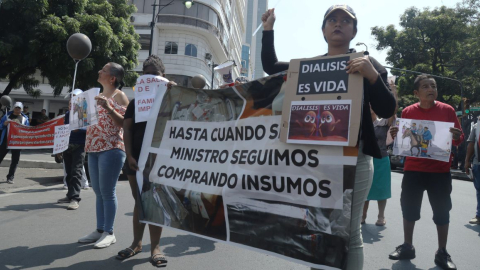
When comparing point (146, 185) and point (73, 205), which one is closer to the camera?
point (146, 185)

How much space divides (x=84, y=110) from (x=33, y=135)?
15.9 feet

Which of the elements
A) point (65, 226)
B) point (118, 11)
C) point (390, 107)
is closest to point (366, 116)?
point (390, 107)

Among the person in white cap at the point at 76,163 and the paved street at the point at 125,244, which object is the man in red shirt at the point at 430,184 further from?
the person in white cap at the point at 76,163

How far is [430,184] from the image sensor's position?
12.4 feet

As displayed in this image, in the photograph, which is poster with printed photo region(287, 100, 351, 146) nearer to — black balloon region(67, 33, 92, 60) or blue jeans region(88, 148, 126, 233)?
blue jeans region(88, 148, 126, 233)

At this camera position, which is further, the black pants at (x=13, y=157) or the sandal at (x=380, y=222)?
the black pants at (x=13, y=157)

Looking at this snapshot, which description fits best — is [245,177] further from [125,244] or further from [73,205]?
[73,205]

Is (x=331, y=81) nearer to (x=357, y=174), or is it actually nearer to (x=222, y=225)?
(x=357, y=174)

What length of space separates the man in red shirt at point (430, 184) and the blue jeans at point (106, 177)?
2810 mm

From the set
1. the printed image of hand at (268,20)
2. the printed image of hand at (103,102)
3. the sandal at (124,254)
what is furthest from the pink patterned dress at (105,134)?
the printed image of hand at (268,20)

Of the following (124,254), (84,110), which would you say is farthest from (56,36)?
(124,254)

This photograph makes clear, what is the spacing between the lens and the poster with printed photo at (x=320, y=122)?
206 cm

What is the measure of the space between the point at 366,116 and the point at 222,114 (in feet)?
3.39

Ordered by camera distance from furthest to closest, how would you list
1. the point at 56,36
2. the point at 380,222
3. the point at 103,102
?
the point at 56,36 < the point at 380,222 < the point at 103,102
